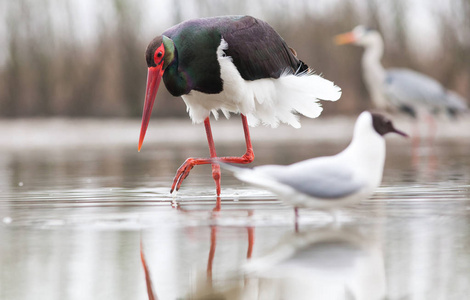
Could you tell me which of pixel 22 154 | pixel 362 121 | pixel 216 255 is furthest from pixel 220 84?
pixel 22 154

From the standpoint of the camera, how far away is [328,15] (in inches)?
778

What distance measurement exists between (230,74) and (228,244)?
2.54m

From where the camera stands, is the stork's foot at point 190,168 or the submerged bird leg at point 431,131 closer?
the stork's foot at point 190,168

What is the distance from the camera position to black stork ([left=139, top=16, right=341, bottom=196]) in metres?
6.34

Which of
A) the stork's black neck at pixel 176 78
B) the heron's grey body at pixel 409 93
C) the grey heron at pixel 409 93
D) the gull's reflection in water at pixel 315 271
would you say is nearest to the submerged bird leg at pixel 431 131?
the grey heron at pixel 409 93

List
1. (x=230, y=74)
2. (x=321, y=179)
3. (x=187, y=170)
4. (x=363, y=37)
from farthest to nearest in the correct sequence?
(x=363, y=37)
(x=187, y=170)
(x=230, y=74)
(x=321, y=179)

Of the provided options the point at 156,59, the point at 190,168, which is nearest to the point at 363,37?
the point at 190,168

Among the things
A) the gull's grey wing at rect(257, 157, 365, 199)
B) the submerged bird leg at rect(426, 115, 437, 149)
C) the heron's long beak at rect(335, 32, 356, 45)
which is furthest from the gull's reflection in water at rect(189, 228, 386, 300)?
the heron's long beak at rect(335, 32, 356, 45)

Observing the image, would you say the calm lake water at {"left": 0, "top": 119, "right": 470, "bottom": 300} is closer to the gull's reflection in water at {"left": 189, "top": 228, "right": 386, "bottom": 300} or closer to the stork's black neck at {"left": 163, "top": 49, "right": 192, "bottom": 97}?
the gull's reflection in water at {"left": 189, "top": 228, "right": 386, "bottom": 300}

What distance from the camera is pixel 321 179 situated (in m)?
4.58

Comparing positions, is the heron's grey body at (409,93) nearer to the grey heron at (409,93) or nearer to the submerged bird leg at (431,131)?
the grey heron at (409,93)

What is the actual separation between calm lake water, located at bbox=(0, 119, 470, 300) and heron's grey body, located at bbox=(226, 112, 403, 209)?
15 cm

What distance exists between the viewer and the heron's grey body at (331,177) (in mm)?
4539

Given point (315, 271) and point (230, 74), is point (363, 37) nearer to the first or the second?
point (230, 74)
